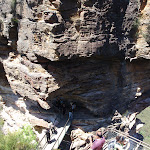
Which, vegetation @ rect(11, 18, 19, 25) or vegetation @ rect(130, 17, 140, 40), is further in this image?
vegetation @ rect(130, 17, 140, 40)

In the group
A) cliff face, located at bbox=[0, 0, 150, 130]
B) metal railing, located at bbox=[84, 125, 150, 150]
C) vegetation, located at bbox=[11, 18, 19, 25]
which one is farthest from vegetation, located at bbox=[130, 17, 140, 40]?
vegetation, located at bbox=[11, 18, 19, 25]

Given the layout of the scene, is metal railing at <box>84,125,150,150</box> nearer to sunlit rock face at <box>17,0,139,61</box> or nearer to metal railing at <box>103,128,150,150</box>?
metal railing at <box>103,128,150,150</box>

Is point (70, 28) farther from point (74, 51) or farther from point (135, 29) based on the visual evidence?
point (135, 29)

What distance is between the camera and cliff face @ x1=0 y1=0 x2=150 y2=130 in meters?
6.63

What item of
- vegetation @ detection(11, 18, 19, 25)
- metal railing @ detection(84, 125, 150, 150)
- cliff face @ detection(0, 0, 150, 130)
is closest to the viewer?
metal railing @ detection(84, 125, 150, 150)

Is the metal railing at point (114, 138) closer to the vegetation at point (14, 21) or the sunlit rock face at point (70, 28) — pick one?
the sunlit rock face at point (70, 28)

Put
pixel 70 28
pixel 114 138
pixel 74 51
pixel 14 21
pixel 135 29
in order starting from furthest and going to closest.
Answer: pixel 135 29 < pixel 14 21 < pixel 114 138 < pixel 74 51 < pixel 70 28

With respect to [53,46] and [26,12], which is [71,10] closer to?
[53,46]

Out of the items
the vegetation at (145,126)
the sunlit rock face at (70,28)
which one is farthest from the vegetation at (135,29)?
the vegetation at (145,126)

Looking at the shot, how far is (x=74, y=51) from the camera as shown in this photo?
275 inches

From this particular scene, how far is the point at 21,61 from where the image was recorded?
8.53 meters

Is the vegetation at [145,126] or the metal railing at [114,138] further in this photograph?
the vegetation at [145,126]

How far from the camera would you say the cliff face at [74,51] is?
6.63 metres

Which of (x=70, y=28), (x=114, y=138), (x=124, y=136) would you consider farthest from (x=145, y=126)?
(x=70, y=28)
